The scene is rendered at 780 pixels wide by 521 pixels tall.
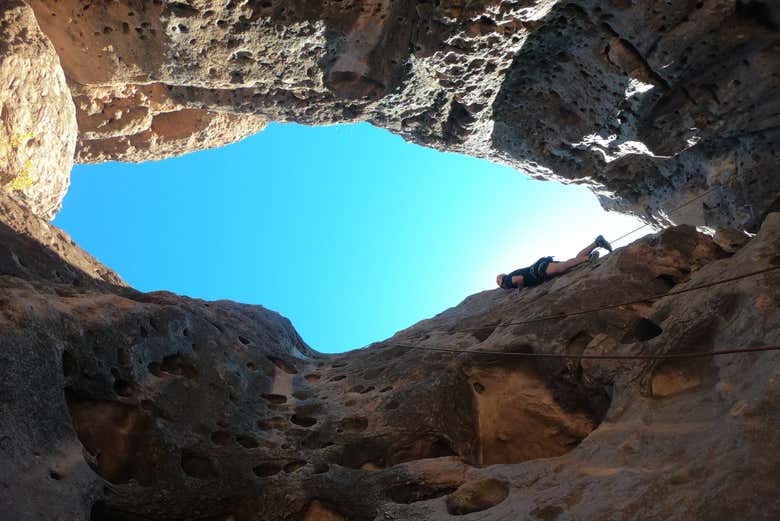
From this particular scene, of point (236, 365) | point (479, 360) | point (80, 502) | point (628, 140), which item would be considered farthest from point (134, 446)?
point (628, 140)

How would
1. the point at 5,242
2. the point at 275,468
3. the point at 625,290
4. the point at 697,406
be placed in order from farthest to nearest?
the point at 625,290 < the point at 5,242 < the point at 275,468 < the point at 697,406

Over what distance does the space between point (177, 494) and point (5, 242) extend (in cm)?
341

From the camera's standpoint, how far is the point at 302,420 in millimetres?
6531

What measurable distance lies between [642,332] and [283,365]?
17.6ft

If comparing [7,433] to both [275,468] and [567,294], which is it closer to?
[275,468]

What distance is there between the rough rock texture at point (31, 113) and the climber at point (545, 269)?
7.49 meters

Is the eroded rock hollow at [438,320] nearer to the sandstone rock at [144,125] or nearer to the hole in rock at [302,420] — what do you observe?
the hole in rock at [302,420]

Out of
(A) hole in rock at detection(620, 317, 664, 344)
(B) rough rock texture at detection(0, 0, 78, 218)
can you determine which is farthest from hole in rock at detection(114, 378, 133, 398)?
(A) hole in rock at detection(620, 317, 664, 344)

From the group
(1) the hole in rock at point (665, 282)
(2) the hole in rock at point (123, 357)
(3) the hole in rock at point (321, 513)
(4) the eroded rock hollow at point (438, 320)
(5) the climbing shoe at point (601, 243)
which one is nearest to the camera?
(4) the eroded rock hollow at point (438, 320)

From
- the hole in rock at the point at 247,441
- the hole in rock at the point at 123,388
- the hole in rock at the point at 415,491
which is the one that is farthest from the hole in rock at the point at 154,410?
the hole in rock at the point at 415,491

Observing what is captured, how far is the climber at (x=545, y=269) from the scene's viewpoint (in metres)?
8.39

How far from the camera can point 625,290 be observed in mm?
6426

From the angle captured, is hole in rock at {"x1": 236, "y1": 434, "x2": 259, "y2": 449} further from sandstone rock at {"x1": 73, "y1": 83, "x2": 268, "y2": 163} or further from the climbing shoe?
sandstone rock at {"x1": 73, "y1": 83, "x2": 268, "y2": 163}

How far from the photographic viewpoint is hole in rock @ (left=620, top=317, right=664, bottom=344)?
5449mm
